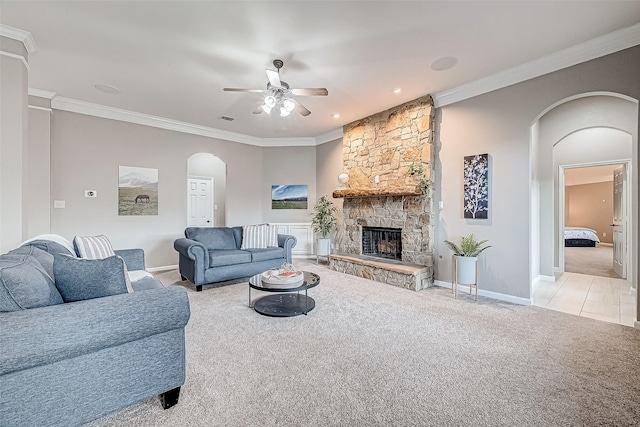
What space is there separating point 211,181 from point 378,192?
5.13 m

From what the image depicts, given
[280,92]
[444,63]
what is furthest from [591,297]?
[280,92]

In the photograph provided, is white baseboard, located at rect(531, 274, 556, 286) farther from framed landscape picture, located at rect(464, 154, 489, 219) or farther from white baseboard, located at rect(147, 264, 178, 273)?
white baseboard, located at rect(147, 264, 178, 273)

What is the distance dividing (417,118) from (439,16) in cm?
205

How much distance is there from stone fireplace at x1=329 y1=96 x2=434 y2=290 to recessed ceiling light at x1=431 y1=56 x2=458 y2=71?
34.2 inches

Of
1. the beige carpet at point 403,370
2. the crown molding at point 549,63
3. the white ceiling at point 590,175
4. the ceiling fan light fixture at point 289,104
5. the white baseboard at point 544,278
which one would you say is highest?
the crown molding at point 549,63

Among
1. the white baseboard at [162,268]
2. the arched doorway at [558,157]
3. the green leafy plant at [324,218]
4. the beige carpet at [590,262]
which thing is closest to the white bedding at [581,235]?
the beige carpet at [590,262]

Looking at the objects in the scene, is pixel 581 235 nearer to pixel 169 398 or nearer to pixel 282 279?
pixel 282 279

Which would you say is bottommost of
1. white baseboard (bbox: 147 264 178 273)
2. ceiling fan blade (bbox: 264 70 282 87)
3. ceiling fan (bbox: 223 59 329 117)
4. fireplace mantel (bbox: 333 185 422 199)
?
white baseboard (bbox: 147 264 178 273)

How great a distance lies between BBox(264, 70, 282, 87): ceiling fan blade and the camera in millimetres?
2902

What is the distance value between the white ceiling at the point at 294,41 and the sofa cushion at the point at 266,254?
2.55 metres

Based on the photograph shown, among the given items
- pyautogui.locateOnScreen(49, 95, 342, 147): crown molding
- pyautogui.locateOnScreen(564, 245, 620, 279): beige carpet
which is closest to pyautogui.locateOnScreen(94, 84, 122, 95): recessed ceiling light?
pyautogui.locateOnScreen(49, 95, 342, 147): crown molding

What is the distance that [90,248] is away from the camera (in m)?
3.00

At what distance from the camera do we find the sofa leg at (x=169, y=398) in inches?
64.9

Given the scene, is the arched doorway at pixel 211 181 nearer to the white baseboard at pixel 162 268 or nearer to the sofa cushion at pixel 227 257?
the white baseboard at pixel 162 268
